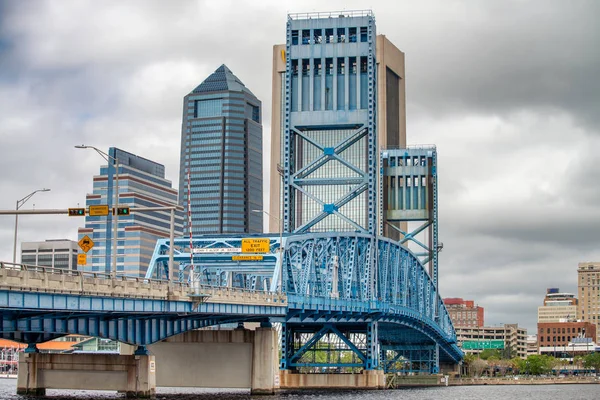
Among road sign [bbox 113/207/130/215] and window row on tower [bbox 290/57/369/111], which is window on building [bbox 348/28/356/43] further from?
road sign [bbox 113/207/130/215]

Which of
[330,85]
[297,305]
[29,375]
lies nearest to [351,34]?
[330,85]

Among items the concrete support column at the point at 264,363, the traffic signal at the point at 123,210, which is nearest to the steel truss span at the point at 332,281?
the concrete support column at the point at 264,363

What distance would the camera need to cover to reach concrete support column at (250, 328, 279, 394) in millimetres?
111812

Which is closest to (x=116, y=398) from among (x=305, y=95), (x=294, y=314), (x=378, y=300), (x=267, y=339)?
(x=267, y=339)

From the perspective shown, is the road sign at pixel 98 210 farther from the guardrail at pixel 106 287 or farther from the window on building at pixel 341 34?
the window on building at pixel 341 34

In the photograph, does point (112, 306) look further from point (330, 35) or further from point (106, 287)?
point (330, 35)

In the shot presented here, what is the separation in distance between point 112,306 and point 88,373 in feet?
65.5

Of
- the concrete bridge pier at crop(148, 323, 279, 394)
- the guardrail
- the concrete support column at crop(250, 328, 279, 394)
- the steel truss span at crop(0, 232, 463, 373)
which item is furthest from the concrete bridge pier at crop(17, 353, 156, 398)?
the concrete support column at crop(250, 328, 279, 394)

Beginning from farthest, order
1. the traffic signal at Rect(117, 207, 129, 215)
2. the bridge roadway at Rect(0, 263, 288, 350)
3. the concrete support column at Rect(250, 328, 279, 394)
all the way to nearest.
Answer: the concrete support column at Rect(250, 328, 279, 394), the traffic signal at Rect(117, 207, 129, 215), the bridge roadway at Rect(0, 263, 288, 350)

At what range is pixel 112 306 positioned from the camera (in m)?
83.3

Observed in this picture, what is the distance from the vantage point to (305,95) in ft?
548

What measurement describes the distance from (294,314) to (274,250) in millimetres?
14057

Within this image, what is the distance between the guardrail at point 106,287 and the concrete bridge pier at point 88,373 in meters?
8.34

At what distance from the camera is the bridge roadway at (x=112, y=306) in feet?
246
